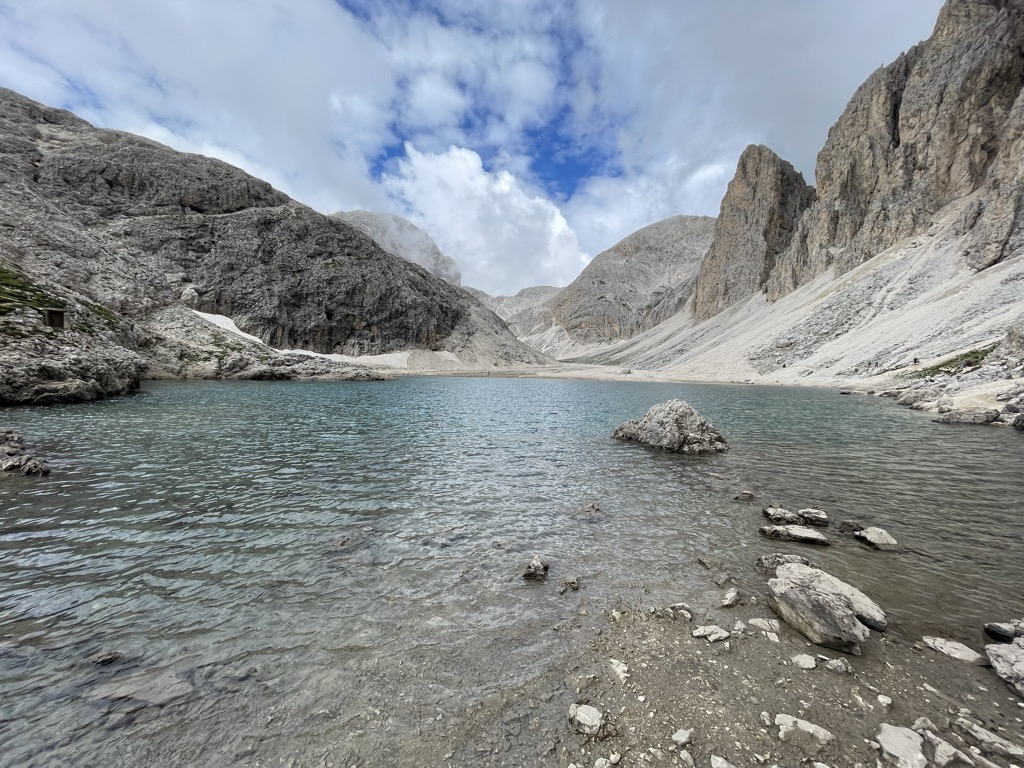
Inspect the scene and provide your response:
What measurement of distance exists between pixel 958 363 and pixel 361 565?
217 feet

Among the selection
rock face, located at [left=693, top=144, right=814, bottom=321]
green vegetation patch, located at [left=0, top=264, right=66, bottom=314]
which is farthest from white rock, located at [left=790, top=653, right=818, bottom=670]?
rock face, located at [left=693, top=144, right=814, bottom=321]

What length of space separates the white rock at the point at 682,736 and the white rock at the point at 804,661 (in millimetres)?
2290

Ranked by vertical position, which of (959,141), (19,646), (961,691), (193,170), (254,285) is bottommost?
(19,646)

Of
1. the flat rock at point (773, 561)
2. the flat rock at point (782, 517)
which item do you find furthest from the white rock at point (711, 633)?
the flat rock at point (782, 517)

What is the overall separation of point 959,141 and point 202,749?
508 ft

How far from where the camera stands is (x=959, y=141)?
98125mm

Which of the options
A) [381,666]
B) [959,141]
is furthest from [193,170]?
[959,141]

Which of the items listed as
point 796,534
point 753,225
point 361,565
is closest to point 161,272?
point 361,565

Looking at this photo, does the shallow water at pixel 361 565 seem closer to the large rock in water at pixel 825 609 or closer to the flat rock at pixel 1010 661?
the large rock in water at pixel 825 609

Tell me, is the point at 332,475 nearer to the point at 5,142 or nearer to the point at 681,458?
the point at 681,458

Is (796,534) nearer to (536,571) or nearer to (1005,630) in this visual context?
(1005,630)

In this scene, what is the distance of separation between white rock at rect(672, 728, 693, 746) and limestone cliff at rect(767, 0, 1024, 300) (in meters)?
108

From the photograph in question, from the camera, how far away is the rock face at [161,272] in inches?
1437

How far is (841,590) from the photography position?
24.0 feet
